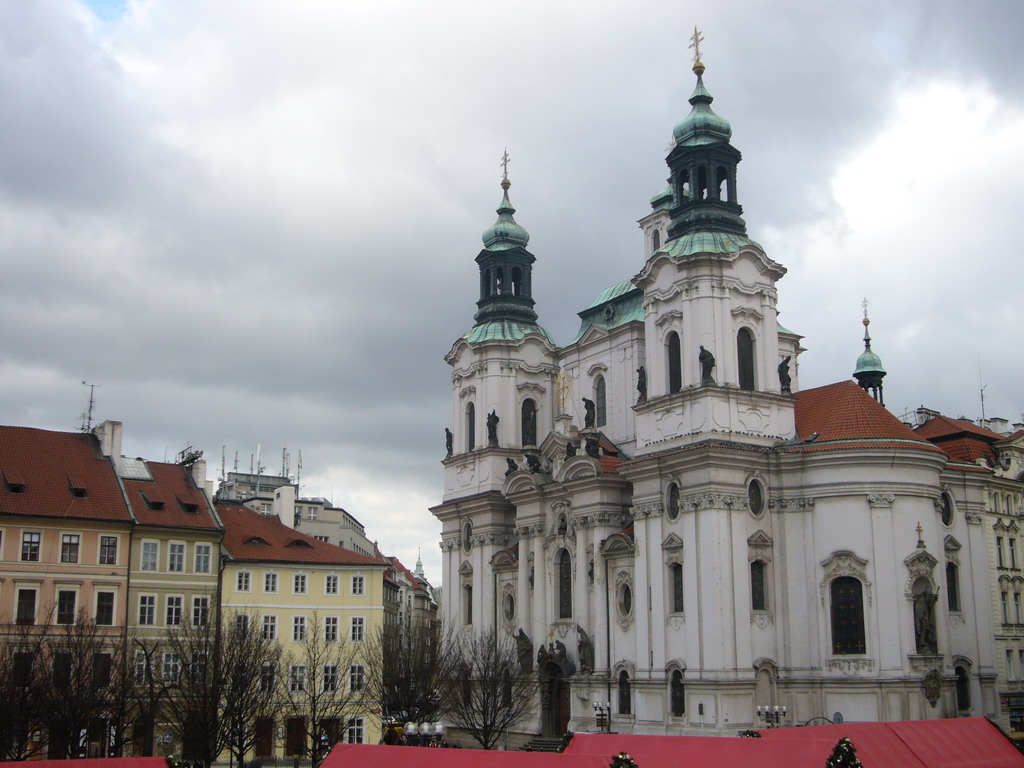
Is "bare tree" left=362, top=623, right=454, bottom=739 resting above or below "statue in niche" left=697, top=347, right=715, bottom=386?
below

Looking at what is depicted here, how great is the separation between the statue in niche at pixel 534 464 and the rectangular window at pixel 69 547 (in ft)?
72.9

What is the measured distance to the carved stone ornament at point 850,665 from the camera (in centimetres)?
4725

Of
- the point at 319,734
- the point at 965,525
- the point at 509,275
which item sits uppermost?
the point at 509,275

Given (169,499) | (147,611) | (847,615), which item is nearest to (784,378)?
(847,615)

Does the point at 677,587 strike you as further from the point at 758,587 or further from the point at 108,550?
the point at 108,550

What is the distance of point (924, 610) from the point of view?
47.8 meters

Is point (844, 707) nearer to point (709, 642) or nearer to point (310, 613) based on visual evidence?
point (709, 642)

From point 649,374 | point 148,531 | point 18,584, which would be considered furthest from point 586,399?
point 18,584

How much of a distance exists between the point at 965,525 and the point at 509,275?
29.0 meters

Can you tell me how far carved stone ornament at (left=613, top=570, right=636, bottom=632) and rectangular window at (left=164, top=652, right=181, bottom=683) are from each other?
19376 millimetres

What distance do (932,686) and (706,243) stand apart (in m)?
21.0

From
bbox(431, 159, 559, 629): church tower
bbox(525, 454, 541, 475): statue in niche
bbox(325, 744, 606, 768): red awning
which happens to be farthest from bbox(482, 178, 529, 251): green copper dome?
bbox(325, 744, 606, 768): red awning

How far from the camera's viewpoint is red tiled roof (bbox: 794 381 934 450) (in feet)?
164

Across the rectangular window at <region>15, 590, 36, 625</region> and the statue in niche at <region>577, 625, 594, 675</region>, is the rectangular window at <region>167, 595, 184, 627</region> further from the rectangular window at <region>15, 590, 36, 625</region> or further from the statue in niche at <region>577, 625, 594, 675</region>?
the statue in niche at <region>577, 625, 594, 675</region>
